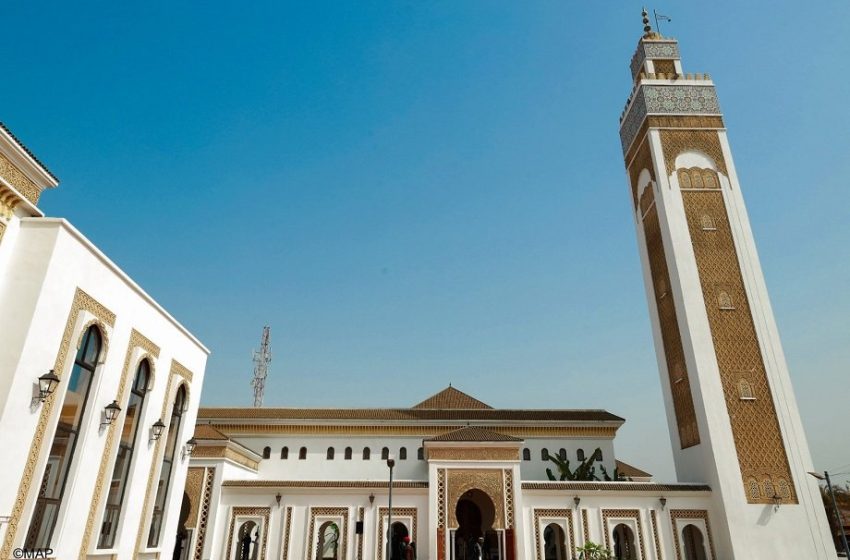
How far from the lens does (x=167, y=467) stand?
1098 centimetres

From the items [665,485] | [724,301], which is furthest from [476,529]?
[724,301]

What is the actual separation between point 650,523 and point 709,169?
12094 millimetres

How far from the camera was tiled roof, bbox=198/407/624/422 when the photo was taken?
2059 cm

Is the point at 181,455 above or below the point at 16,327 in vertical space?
below

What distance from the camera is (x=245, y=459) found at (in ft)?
59.8

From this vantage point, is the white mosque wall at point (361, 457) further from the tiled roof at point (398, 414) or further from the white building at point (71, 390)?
the white building at point (71, 390)

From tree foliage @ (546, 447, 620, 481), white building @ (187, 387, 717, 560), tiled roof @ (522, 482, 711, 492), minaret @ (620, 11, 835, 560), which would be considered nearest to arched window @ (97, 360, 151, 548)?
white building @ (187, 387, 717, 560)

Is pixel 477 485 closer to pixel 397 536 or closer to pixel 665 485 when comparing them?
pixel 397 536

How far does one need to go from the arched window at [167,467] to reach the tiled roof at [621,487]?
9.41m

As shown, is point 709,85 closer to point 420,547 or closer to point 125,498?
point 420,547

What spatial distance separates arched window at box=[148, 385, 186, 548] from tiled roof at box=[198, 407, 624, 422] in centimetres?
949

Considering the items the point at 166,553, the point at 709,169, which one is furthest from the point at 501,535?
the point at 709,169

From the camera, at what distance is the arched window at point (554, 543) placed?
1538 cm

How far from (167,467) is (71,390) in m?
3.80
